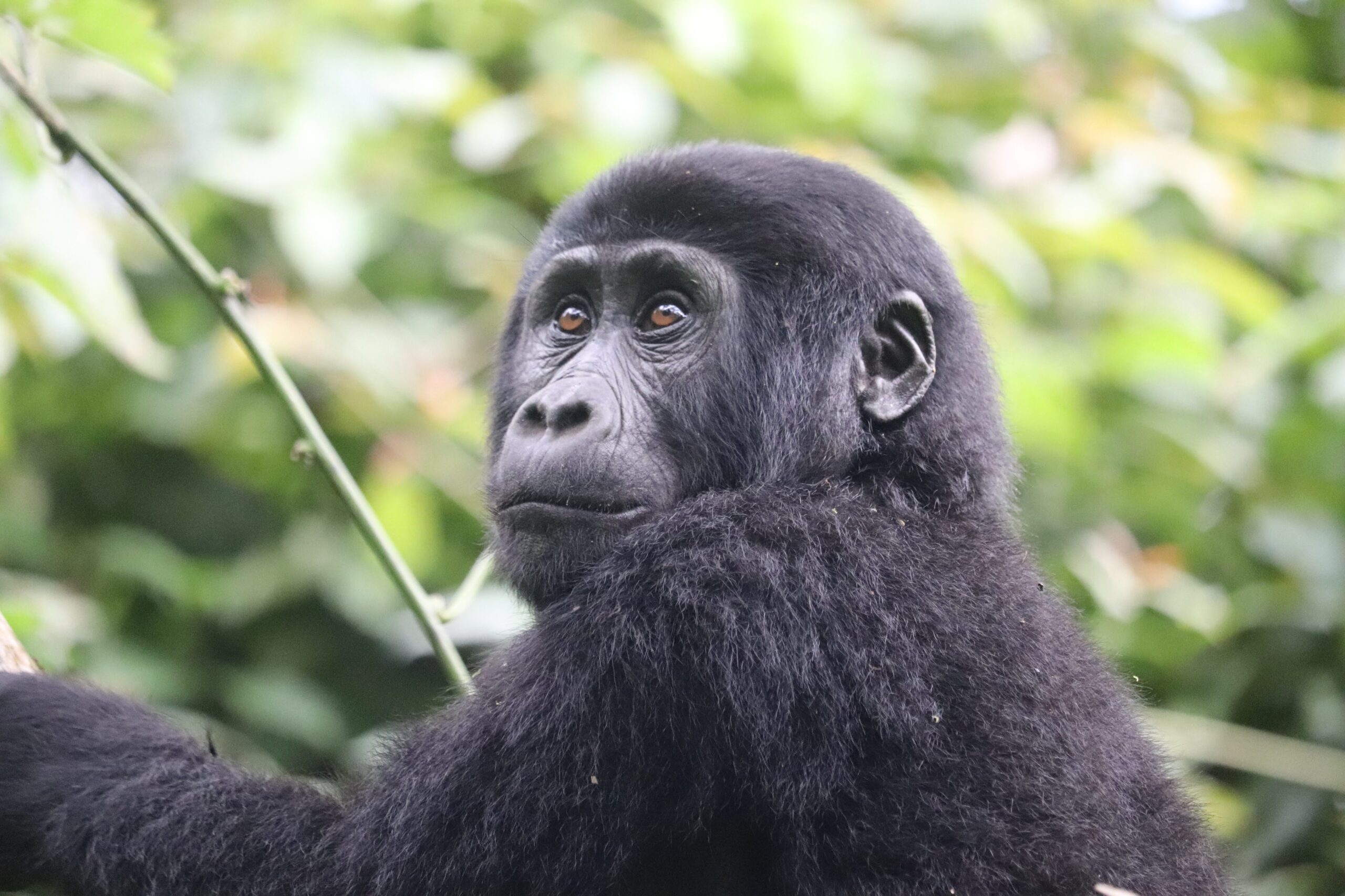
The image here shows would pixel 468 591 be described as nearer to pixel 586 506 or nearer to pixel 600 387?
pixel 586 506

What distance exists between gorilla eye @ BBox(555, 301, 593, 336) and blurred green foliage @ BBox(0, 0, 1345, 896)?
1.63 m

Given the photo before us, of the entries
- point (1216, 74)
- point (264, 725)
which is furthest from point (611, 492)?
point (1216, 74)

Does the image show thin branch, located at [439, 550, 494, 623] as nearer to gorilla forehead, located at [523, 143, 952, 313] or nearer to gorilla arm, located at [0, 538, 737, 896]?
gorilla arm, located at [0, 538, 737, 896]

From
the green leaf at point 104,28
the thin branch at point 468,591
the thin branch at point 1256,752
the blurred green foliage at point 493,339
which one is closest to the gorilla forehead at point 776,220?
the thin branch at point 468,591

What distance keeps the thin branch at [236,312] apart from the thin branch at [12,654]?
739 mm

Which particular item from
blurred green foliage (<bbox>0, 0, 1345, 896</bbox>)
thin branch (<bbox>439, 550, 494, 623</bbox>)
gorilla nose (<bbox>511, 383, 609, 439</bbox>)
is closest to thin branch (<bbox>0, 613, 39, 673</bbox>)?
thin branch (<bbox>439, 550, 494, 623</bbox>)

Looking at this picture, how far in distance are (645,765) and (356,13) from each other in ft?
13.4

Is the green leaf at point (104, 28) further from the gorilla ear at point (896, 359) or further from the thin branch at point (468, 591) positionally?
the gorilla ear at point (896, 359)

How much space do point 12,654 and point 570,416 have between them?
4.31ft

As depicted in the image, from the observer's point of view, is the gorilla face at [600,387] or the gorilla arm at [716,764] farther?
the gorilla face at [600,387]

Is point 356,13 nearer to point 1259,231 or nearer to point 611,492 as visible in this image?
point 611,492

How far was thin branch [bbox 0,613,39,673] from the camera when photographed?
2.92 meters

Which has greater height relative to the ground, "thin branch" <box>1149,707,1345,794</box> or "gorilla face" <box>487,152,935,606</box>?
"gorilla face" <box>487,152,935,606</box>

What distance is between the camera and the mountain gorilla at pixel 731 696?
2.79 metres
